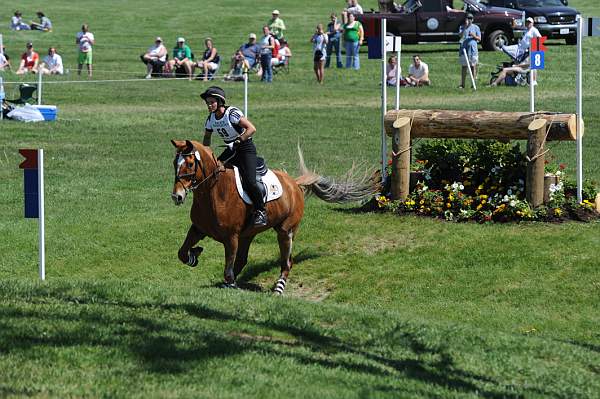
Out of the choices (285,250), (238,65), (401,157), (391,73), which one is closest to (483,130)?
(401,157)

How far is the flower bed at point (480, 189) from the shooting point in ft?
52.4

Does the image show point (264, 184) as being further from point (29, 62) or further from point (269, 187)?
point (29, 62)

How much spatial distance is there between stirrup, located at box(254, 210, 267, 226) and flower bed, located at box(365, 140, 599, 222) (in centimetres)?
373

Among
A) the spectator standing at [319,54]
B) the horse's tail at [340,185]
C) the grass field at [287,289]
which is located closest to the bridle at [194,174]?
the grass field at [287,289]

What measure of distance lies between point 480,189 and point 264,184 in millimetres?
4099

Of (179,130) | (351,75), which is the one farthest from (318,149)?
(351,75)

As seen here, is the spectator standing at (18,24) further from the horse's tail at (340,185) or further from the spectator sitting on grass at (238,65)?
the horse's tail at (340,185)

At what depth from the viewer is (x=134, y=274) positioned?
596 inches

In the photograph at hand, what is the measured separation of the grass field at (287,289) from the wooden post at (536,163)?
48 centimetres

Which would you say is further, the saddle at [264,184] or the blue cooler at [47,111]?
the blue cooler at [47,111]

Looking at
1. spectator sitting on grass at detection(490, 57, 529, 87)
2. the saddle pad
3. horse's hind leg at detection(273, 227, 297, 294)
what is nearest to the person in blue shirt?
spectator sitting on grass at detection(490, 57, 529, 87)

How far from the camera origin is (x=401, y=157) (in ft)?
54.9

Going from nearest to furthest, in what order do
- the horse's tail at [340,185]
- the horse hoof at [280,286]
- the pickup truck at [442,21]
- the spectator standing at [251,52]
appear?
1. the horse hoof at [280,286]
2. the horse's tail at [340,185]
3. the spectator standing at [251,52]
4. the pickup truck at [442,21]

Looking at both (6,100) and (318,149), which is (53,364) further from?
(6,100)
